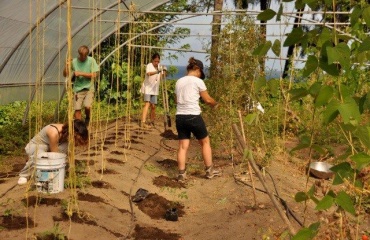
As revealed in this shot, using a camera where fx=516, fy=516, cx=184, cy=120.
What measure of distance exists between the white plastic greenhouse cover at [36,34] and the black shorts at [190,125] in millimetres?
1578

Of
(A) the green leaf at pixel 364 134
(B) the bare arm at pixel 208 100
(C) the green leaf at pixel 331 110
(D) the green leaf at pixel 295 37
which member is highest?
(D) the green leaf at pixel 295 37

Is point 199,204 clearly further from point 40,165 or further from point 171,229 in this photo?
point 40,165

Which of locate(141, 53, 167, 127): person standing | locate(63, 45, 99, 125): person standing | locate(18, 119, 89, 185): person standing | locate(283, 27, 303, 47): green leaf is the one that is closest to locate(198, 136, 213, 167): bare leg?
locate(18, 119, 89, 185): person standing

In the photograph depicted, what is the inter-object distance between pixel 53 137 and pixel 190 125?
1804mm

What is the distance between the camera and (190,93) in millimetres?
6164

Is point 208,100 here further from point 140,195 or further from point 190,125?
point 140,195

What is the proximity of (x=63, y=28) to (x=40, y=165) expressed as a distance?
5.19m

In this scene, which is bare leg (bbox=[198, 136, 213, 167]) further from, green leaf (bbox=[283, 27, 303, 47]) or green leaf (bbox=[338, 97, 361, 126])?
green leaf (bbox=[338, 97, 361, 126])

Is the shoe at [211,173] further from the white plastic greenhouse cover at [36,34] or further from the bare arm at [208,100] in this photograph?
the white plastic greenhouse cover at [36,34]

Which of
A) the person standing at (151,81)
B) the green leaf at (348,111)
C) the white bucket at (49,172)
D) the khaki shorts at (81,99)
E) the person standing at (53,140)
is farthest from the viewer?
the person standing at (151,81)

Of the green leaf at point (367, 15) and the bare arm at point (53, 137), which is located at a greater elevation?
the green leaf at point (367, 15)

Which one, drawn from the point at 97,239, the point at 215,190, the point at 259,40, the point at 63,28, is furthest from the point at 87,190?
the point at 63,28

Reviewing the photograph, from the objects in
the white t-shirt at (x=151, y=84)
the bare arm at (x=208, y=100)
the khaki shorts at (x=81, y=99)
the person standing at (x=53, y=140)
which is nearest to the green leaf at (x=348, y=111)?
the person standing at (x=53, y=140)

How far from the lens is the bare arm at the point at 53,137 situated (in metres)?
5.03
